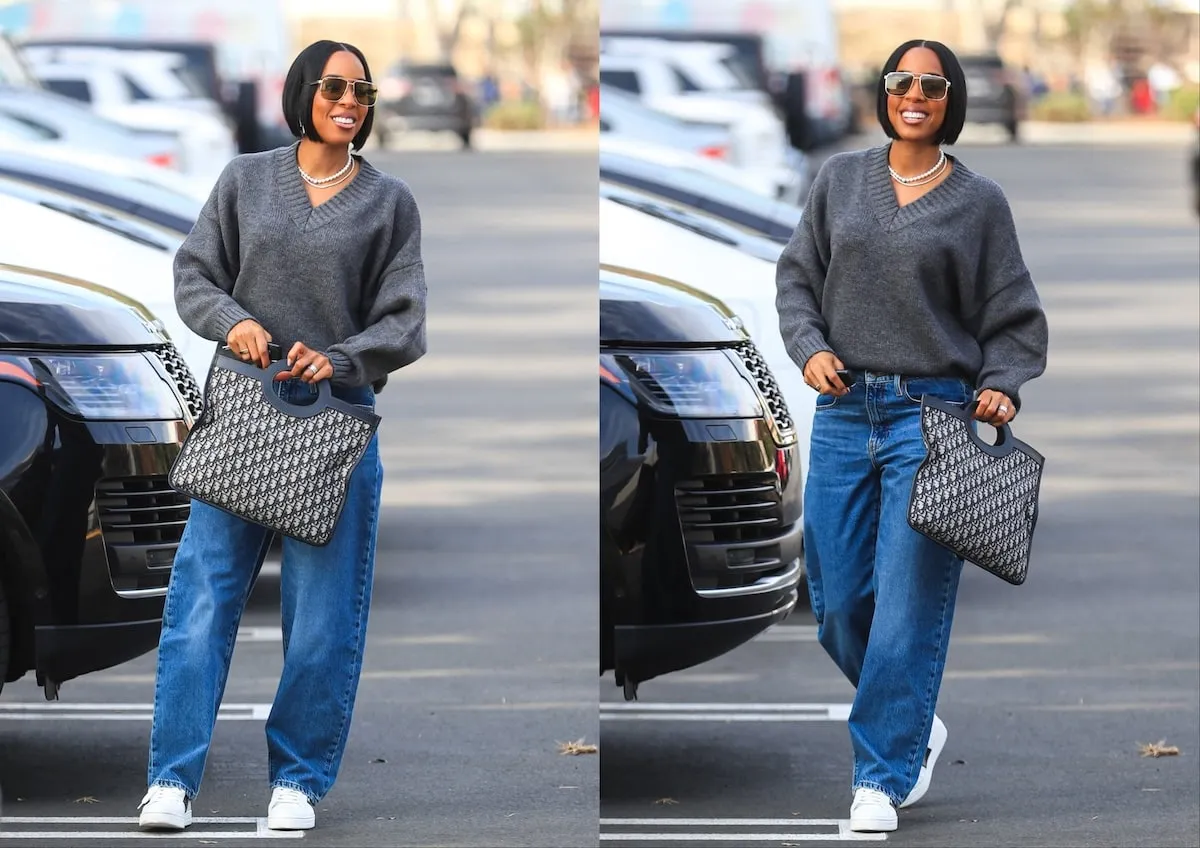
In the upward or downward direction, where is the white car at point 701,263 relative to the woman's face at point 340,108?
downward

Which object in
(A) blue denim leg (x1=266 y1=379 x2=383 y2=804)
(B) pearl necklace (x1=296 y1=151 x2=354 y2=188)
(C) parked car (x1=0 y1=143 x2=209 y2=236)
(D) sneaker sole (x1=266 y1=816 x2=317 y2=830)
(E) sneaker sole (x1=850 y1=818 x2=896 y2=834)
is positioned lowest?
(E) sneaker sole (x1=850 y1=818 x2=896 y2=834)

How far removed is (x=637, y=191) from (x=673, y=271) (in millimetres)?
400

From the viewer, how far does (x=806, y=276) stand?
15.8 ft

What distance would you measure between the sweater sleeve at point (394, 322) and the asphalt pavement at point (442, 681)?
1.07 metres

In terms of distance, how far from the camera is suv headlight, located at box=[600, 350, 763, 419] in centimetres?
502

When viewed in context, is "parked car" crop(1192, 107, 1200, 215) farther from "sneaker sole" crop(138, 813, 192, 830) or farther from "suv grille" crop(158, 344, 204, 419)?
"sneaker sole" crop(138, 813, 192, 830)

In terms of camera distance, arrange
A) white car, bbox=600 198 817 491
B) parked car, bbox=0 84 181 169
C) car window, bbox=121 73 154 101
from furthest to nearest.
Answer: car window, bbox=121 73 154 101 → parked car, bbox=0 84 181 169 → white car, bbox=600 198 817 491

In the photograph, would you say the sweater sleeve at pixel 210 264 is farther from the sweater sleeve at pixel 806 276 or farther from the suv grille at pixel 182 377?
the sweater sleeve at pixel 806 276

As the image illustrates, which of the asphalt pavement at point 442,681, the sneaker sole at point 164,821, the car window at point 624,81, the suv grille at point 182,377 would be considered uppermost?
the car window at point 624,81

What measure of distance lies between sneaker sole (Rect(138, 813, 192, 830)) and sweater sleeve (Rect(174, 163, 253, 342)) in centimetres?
106

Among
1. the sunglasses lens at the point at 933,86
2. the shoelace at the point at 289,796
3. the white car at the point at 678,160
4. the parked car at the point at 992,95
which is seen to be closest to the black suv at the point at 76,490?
the shoelace at the point at 289,796

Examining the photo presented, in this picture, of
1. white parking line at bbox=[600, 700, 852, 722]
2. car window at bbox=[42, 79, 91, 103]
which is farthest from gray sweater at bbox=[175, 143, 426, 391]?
car window at bbox=[42, 79, 91, 103]

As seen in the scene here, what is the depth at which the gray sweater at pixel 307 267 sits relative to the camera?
14.9 feet

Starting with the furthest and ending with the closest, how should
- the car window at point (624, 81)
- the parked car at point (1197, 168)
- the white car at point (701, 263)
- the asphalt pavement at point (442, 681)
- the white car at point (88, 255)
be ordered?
the parked car at point (1197, 168) < the car window at point (624, 81) < the white car at point (701, 263) < the white car at point (88, 255) < the asphalt pavement at point (442, 681)
